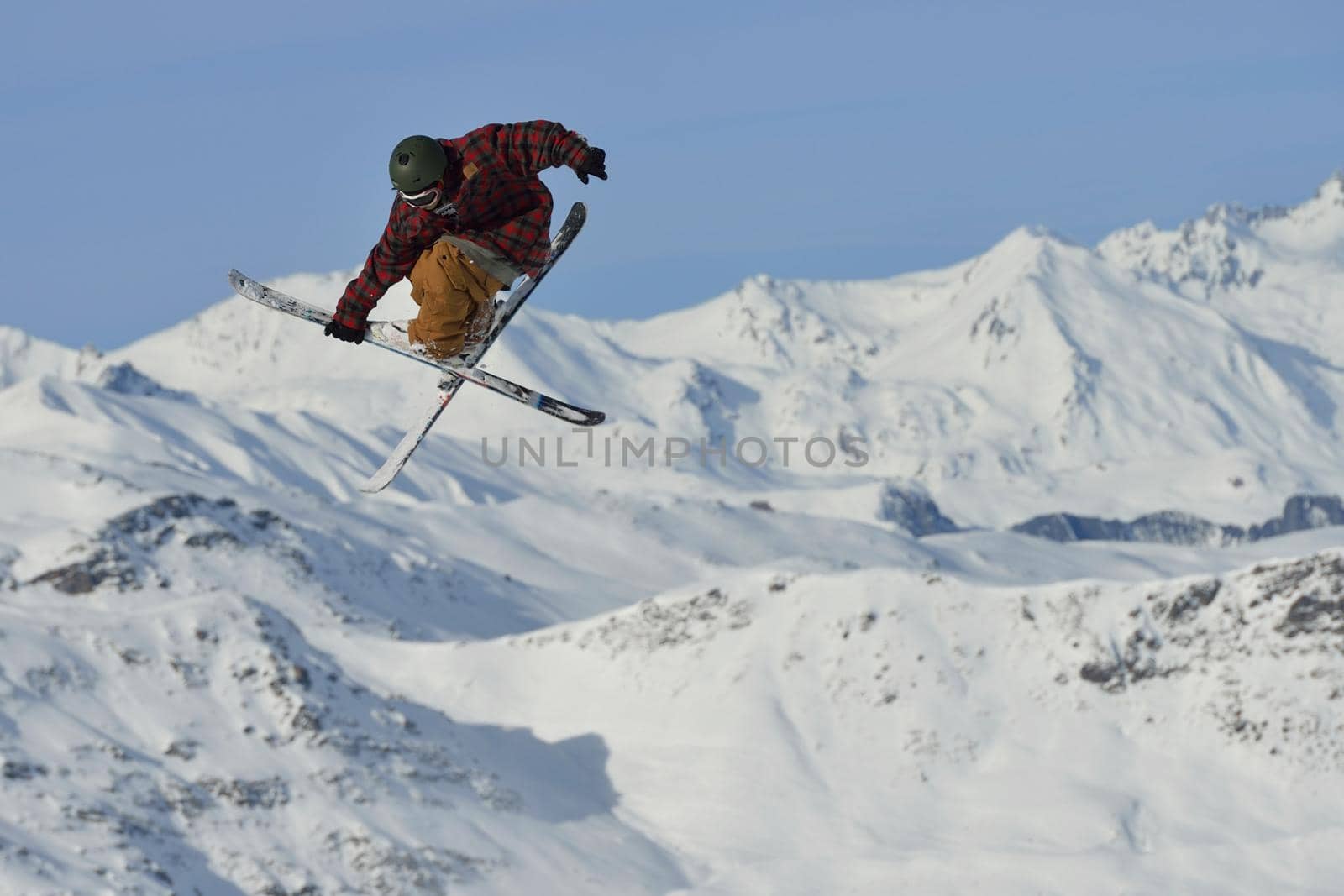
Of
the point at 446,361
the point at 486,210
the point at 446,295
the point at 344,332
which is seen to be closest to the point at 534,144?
the point at 486,210

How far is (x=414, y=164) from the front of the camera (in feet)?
52.8

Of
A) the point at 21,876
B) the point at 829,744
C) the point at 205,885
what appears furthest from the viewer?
the point at 829,744

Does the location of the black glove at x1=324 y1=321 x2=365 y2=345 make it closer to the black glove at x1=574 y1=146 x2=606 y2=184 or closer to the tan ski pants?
the tan ski pants

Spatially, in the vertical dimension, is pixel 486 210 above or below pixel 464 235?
above

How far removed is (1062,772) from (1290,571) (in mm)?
26192

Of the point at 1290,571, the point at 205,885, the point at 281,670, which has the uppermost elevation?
the point at 1290,571

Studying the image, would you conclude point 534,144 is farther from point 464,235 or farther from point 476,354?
point 476,354

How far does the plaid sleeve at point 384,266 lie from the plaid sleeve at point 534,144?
3.25 feet

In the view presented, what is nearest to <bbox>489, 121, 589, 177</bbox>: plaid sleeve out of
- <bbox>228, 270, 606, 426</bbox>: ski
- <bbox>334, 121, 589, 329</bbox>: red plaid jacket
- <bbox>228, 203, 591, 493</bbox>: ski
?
<bbox>334, 121, 589, 329</bbox>: red plaid jacket

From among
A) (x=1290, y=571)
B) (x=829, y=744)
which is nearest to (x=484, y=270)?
(x=829, y=744)

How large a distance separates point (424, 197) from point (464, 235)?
2.45 ft

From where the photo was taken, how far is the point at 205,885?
108562 millimetres

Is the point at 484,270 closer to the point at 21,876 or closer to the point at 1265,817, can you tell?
the point at 21,876

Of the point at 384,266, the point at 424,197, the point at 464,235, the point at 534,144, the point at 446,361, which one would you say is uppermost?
the point at 534,144
